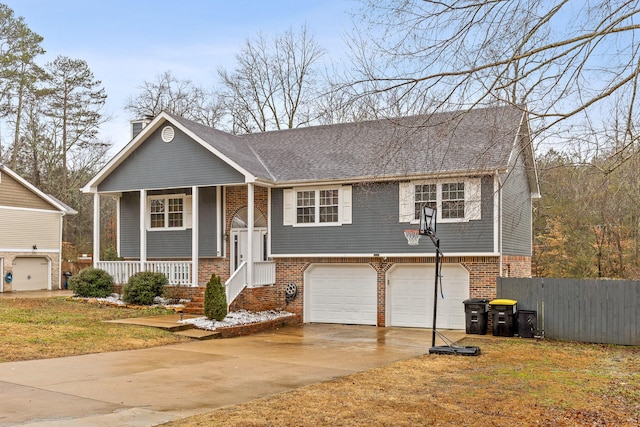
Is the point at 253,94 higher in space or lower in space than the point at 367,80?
higher

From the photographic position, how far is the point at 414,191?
730 inches

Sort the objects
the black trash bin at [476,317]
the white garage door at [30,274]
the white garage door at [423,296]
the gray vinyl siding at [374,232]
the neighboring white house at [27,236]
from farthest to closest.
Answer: the white garage door at [30,274] < the neighboring white house at [27,236] < the white garage door at [423,296] < the gray vinyl siding at [374,232] < the black trash bin at [476,317]

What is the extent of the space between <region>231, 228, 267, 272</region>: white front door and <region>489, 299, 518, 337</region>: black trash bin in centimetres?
831

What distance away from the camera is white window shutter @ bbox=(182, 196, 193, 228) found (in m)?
22.1

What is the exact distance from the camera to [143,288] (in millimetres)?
20047

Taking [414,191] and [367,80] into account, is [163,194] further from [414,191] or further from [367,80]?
[367,80]

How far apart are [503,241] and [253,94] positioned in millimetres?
22659

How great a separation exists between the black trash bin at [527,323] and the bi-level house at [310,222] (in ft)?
5.30

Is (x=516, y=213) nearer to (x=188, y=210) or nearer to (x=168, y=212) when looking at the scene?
(x=188, y=210)

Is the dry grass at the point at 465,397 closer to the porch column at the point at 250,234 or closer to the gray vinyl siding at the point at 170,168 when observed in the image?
the porch column at the point at 250,234

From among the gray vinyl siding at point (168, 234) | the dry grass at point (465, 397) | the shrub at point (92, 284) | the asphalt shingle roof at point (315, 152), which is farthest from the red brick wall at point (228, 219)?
the dry grass at point (465, 397)

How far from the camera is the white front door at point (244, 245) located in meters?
21.2

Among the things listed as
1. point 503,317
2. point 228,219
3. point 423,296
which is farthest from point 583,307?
point 228,219

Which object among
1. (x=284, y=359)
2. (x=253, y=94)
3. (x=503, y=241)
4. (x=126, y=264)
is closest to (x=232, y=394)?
(x=284, y=359)
